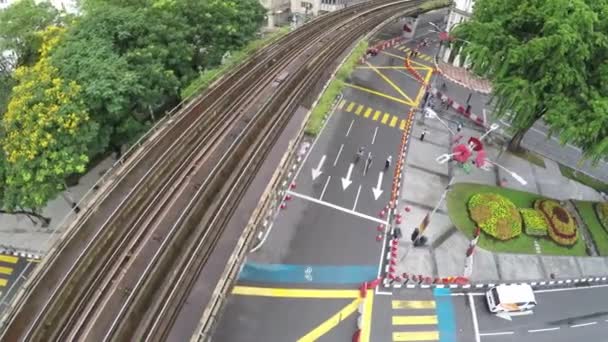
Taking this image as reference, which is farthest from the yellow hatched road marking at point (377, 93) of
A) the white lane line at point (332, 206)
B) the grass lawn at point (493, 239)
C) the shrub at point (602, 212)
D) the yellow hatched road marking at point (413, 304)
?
the yellow hatched road marking at point (413, 304)

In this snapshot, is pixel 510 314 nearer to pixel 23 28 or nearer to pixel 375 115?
pixel 375 115

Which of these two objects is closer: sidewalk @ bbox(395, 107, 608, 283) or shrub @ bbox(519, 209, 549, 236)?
sidewalk @ bbox(395, 107, 608, 283)

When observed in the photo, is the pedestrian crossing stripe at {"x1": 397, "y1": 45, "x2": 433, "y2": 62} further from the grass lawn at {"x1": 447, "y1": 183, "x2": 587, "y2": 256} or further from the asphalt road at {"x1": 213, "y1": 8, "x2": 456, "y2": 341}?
the grass lawn at {"x1": 447, "y1": 183, "x2": 587, "y2": 256}

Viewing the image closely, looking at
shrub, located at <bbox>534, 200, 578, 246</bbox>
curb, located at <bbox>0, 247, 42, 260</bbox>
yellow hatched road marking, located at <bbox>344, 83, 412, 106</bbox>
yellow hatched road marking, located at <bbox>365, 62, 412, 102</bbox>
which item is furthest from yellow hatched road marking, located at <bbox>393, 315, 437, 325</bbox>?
curb, located at <bbox>0, 247, 42, 260</bbox>

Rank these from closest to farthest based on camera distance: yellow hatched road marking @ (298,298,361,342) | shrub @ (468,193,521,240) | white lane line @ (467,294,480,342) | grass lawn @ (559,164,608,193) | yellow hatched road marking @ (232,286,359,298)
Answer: yellow hatched road marking @ (298,298,361,342) < white lane line @ (467,294,480,342) < yellow hatched road marking @ (232,286,359,298) < shrub @ (468,193,521,240) < grass lawn @ (559,164,608,193)

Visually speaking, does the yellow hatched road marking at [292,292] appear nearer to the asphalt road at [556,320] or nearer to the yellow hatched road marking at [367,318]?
the yellow hatched road marking at [367,318]

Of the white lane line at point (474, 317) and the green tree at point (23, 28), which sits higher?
the green tree at point (23, 28)
